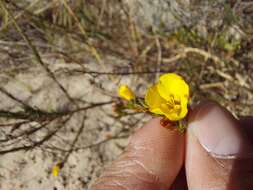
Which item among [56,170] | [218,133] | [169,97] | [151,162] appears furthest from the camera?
[56,170]

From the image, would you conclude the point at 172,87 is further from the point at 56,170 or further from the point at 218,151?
the point at 56,170

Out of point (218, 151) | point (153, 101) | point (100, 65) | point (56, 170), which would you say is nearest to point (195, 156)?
point (218, 151)

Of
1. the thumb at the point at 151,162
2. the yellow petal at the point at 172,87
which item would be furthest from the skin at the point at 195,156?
the yellow petal at the point at 172,87

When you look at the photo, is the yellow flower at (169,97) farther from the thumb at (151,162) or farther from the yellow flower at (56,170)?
the yellow flower at (56,170)

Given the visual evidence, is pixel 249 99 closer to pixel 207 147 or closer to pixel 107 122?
pixel 107 122

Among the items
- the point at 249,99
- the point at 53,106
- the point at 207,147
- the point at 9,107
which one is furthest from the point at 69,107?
the point at 207,147

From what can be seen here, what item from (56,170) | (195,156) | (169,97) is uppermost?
(169,97)

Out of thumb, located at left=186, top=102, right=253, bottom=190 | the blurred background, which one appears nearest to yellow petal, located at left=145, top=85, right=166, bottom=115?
thumb, located at left=186, top=102, right=253, bottom=190
